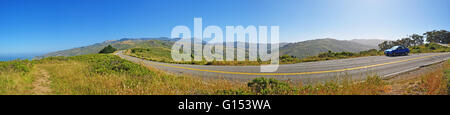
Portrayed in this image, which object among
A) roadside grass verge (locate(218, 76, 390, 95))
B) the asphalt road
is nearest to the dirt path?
roadside grass verge (locate(218, 76, 390, 95))

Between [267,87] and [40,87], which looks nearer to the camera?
[40,87]

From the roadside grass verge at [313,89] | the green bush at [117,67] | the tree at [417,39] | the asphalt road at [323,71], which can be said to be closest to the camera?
the roadside grass verge at [313,89]

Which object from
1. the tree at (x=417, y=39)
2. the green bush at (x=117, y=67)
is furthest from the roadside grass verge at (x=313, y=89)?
the tree at (x=417, y=39)

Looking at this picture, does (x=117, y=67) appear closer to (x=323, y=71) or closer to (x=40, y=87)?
(x=40, y=87)

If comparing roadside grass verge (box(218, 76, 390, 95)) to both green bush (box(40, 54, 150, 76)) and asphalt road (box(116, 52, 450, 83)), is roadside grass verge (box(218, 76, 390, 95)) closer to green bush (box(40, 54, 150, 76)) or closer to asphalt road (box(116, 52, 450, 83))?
asphalt road (box(116, 52, 450, 83))

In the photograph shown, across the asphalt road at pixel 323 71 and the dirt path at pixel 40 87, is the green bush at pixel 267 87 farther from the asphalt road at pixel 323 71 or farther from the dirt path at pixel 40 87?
the dirt path at pixel 40 87

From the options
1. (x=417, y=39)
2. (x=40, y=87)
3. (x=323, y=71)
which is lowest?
(x=323, y=71)

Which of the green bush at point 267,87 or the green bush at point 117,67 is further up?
the green bush at point 117,67

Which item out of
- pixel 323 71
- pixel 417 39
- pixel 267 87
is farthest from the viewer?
pixel 417 39

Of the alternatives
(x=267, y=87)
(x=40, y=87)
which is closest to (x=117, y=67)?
(x=40, y=87)

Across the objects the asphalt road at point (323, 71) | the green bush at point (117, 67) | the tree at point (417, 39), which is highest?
the tree at point (417, 39)
